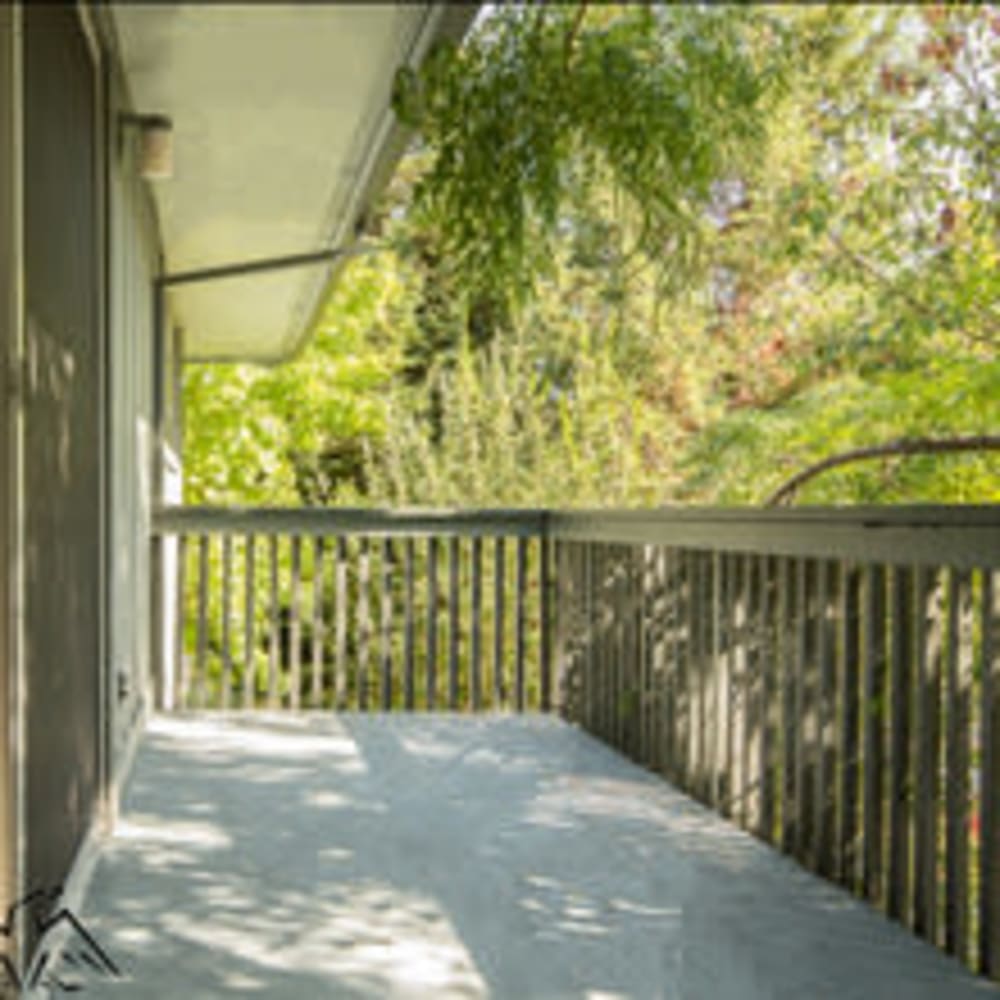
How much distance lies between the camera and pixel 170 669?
7000 mm

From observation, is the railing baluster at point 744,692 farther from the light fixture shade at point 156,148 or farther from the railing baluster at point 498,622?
the railing baluster at point 498,622

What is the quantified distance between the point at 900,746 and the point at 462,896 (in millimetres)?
1071

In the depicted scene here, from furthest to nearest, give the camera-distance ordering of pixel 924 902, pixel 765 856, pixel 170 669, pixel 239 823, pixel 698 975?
1. pixel 170 669
2. pixel 239 823
3. pixel 765 856
4. pixel 924 902
5. pixel 698 975

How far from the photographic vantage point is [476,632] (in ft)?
22.9

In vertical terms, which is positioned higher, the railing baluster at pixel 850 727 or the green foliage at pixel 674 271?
the green foliage at pixel 674 271

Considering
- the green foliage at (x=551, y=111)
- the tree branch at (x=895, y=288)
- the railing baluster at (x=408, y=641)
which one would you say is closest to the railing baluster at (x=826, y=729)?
the green foliage at (x=551, y=111)

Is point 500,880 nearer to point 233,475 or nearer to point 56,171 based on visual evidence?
point 56,171

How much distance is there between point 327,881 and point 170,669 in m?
3.50

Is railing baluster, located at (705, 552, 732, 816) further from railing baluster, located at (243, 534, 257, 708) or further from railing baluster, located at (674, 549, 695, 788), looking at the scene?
railing baluster, located at (243, 534, 257, 708)

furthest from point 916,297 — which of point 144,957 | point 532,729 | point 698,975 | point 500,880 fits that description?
point 144,957

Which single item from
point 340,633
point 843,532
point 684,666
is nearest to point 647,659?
point 684,666

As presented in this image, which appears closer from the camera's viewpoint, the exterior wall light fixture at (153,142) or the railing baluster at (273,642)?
the exterior wall light fixture at (153,142)

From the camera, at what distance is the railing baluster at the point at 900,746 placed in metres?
3.31

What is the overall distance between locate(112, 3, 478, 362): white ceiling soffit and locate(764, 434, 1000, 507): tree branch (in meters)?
1.98
